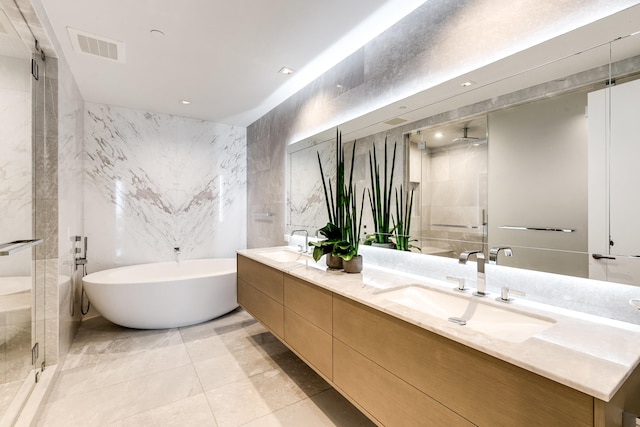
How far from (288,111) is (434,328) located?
286 cm

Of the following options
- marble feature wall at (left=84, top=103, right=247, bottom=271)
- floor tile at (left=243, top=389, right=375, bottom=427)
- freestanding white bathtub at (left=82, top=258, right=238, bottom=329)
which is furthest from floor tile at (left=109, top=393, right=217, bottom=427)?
marble feature wall at (left=84, top=103, right=247, bottom=271)

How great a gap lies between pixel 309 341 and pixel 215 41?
221cm

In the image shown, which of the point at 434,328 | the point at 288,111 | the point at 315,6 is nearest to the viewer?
the point at 434,328

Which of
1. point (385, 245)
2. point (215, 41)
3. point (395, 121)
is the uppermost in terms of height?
point (215, 41)

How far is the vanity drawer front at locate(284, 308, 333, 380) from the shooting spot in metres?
1.58

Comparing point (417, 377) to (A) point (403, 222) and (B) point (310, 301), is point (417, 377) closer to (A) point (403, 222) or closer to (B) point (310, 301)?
(B) point (310, 301)

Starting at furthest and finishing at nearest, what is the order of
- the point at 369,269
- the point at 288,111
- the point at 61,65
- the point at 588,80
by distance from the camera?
the point at 288,111 < the point at 61,65 < the point at 369,269 < the point at 588,80

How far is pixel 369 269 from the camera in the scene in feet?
6.63

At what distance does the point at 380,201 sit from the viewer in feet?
6.84

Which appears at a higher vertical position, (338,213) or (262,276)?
(338,213)

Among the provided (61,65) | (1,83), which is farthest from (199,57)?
(1,83)

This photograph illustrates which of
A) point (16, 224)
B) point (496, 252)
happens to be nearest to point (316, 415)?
point (496, 252)

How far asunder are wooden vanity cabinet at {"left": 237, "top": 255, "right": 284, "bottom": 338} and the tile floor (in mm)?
362

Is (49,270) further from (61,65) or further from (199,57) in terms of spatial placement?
(199,57)
